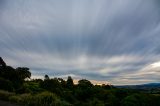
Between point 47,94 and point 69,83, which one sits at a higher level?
point 69,83

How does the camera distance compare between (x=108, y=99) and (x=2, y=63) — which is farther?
(x=108, y=99)

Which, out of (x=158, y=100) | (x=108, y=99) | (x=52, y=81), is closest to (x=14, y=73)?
(x=52, y=81)

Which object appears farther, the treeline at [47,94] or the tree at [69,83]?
the tree at [69,83]

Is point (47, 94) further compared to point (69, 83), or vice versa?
point (69, 83)

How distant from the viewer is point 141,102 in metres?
51.4

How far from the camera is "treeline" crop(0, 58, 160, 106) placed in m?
14.8

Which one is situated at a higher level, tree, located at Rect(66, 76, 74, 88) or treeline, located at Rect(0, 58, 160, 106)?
tree, located at Rect(66, 76, 74, 88)

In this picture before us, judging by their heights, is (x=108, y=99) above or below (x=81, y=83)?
below

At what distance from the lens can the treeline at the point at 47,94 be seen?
14.8m

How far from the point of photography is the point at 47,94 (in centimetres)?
1509

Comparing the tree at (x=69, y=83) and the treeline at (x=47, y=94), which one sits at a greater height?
the tree at (x=69, y=83)

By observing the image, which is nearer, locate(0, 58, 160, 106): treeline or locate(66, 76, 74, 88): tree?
locate(0, 58, 160, 106): treeline

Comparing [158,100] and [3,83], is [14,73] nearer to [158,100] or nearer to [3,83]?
[3,83]

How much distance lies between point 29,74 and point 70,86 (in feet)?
85.8
